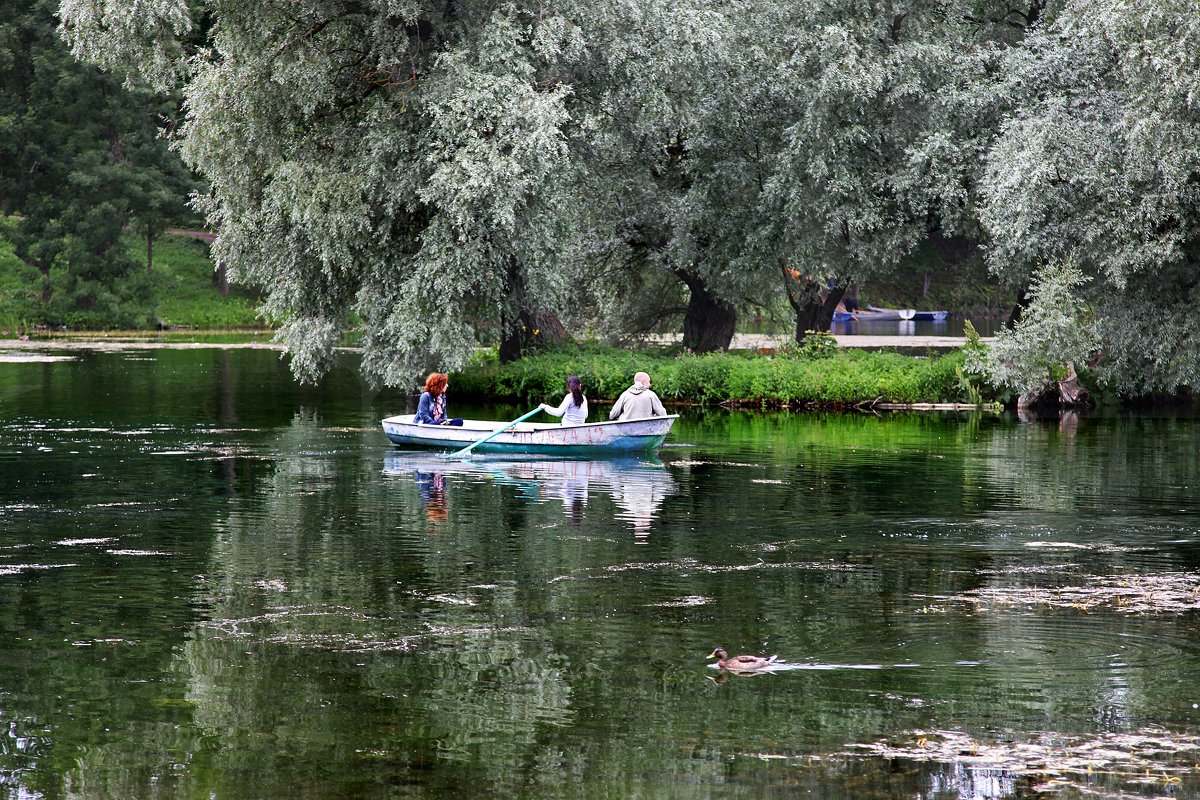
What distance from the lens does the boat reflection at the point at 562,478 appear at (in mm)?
17688

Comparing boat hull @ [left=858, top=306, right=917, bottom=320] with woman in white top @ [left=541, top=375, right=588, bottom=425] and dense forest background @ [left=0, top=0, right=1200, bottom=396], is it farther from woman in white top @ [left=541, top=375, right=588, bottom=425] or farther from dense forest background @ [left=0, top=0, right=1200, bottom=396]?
woman in white top @ [left=541, top=375, right=588, bottom=425]

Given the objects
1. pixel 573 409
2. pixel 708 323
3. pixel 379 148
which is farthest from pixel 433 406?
pixel 708 323

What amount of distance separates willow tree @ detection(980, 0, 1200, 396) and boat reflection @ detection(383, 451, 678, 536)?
12025 mm

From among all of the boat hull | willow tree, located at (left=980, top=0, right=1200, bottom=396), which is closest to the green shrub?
willow tree, located at (left=980, top=0, right=1200, bottom=396)

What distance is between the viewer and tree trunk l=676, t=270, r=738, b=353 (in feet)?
130

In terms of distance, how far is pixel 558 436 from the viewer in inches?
910

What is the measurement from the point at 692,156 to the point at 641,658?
27443 millimetres

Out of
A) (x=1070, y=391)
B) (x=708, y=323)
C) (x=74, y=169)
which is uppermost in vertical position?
(x=74, y=169)

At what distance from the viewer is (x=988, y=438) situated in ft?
86.5

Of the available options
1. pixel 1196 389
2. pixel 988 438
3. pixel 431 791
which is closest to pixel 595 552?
pixel 431 791

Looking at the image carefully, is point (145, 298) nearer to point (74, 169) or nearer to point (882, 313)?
point (74, 169)

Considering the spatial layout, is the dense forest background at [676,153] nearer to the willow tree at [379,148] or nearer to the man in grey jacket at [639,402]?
the willow tree at [379,148]

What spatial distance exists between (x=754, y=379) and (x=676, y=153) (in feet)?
23.9

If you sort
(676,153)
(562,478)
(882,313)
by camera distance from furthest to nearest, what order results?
1. (882,313)
2. (676,153)
3. (562,478)
